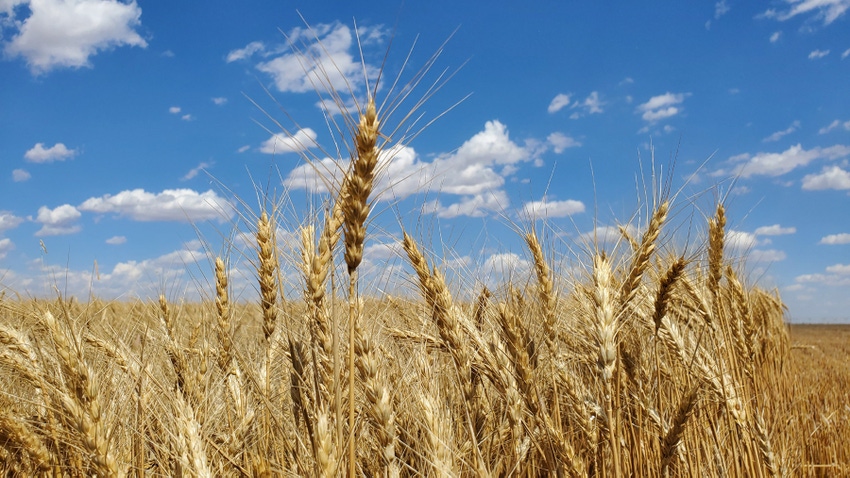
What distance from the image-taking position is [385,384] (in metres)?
2.41

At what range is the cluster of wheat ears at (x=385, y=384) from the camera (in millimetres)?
2018

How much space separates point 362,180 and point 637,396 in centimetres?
218

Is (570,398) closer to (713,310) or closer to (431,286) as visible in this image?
(431,286)

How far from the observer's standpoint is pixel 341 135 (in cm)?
177

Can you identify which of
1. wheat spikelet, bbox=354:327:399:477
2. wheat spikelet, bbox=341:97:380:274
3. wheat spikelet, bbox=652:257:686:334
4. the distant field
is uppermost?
wheat spikelet, bbox=341:97:380:274

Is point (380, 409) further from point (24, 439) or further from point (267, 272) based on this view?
point (24, 439)

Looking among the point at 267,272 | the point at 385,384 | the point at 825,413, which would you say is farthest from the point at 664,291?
the point at 825,413

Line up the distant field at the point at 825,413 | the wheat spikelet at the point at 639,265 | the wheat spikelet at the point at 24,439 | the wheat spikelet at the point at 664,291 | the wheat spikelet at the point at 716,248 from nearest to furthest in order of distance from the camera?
the wheat spikelet at the point at 639,265 < the wheat spikelet at the point at 664,291 < the wheat spikelet at the point at 24,439 < the wheat spikelet at the point at 716,248 < the distant field at the point at 825,413

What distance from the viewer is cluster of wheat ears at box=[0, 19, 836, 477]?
2018 mm

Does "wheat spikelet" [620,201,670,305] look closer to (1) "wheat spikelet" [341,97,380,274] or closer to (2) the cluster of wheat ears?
(2) the cluster of wheat ears

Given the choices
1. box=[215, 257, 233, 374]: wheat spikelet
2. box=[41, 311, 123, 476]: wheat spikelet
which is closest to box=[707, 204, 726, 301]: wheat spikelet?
box=[215, 257, 233, 374]: wheat spikelet

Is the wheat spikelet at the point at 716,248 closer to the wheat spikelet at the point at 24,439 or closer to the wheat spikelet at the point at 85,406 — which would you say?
the wheat spikelet at the point at 85,406

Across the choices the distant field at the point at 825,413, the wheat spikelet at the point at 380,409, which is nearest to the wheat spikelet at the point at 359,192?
the wheat spikelet at the point at 380,409

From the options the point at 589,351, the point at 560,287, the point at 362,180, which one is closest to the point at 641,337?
the point at 589,351
